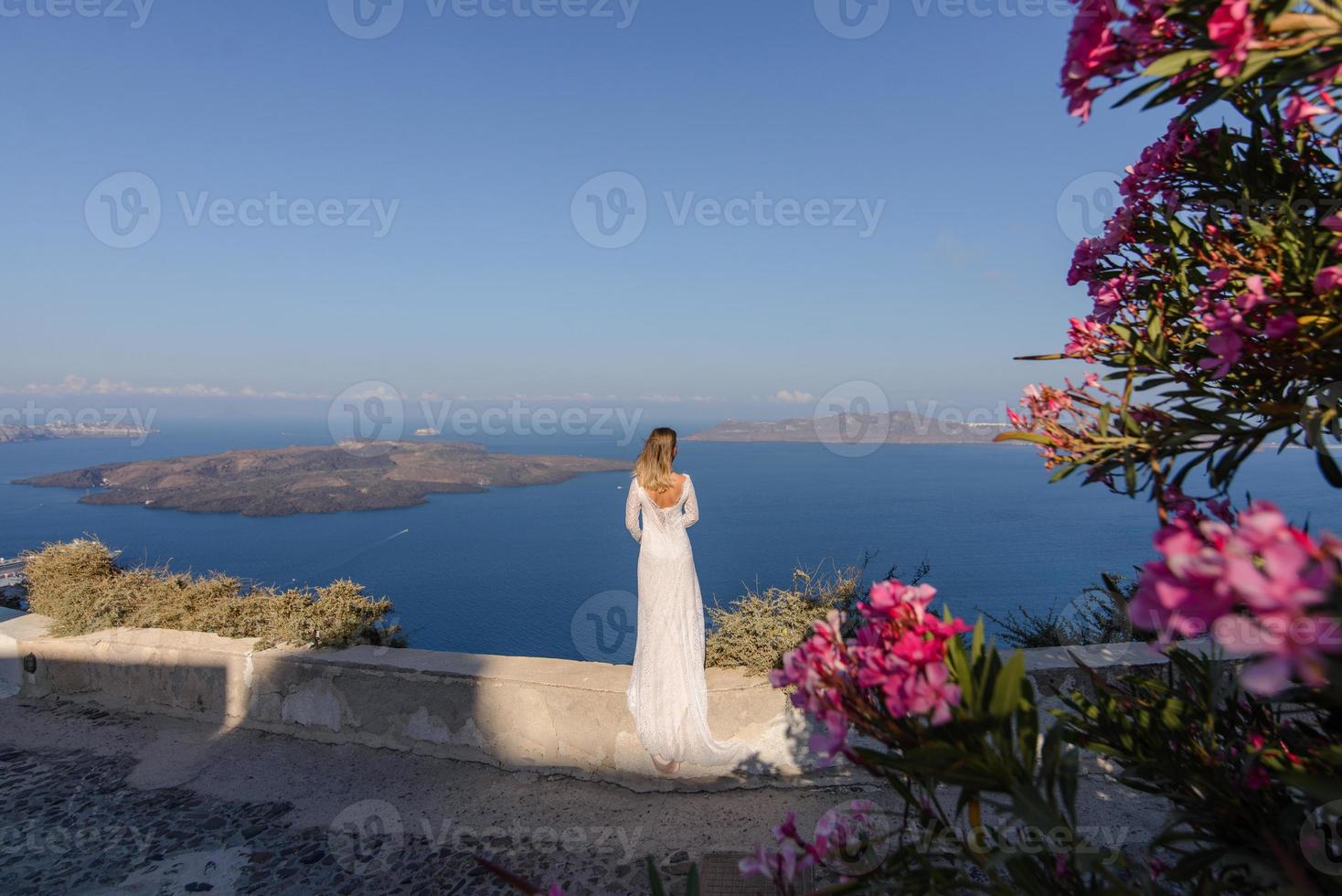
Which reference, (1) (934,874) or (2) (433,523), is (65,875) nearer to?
(1) (934,874)

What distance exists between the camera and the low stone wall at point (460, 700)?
368 cm

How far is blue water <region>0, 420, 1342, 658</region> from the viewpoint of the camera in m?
30.7

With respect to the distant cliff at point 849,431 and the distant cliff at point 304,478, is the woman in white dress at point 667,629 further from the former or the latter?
the distant cliff at point 849,431

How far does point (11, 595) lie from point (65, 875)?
6.61 metres

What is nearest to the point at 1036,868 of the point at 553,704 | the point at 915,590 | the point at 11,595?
the point at 915,590

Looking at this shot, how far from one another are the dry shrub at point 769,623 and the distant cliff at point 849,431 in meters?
70.5

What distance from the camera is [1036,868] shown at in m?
1.07

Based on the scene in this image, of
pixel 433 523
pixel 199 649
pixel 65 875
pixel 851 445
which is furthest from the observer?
pixel 851 445

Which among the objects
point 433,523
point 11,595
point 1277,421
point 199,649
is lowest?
point 433,523

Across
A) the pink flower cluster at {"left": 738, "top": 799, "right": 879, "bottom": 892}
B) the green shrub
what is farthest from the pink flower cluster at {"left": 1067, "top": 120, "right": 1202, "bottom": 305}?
the green shrub

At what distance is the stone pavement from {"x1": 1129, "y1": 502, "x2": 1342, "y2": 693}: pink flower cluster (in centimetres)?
237

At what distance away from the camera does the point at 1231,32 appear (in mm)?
825

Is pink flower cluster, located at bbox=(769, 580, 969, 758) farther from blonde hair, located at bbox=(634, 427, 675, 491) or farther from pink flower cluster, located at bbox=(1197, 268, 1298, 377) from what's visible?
blonde hair, located at bbox=(634, 427, 675, 491)

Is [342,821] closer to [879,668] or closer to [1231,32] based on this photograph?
[879,668]
